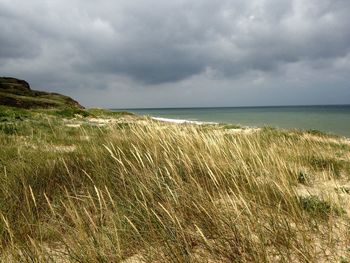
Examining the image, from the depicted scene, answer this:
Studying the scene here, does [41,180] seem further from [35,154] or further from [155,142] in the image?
[155,142]

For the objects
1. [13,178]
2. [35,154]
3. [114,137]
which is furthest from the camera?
[114,137]

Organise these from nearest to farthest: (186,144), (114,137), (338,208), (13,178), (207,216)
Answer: (207,216) → (338,208) → (13,178) → (186,144) → (114,137)

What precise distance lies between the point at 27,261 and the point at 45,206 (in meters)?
1.32

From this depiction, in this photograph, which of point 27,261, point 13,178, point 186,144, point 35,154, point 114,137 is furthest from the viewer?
point 114,137

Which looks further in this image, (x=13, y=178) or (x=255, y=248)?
(x=13, y=178)

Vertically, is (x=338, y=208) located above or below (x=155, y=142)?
below

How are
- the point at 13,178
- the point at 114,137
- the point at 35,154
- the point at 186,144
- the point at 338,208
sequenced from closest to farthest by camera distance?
the point at 338,208 → the point at 13,178 → the point at 186,144 → the point at 35,154 → the point at 114,137

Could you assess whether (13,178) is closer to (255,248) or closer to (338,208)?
(255,248)

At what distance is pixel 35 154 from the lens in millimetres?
5020

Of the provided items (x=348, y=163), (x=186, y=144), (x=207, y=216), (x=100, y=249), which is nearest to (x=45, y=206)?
(x=100, y=249)

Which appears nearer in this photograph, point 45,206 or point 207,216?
point 207,216

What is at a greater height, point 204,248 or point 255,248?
point 255,248

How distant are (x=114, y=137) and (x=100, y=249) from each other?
4.36 metres

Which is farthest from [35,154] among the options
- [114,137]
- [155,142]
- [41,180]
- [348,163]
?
[348,163]
